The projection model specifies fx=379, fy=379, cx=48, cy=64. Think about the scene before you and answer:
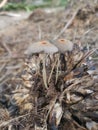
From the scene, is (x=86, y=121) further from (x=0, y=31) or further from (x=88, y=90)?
(x=0, y=31)

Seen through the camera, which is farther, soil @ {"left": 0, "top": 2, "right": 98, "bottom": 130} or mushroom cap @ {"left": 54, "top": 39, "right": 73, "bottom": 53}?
mushroom cap @ {"left": 54, "top": 39, "right": 73, "bottom": 53}

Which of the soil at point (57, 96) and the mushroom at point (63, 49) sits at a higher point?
the mushroom at point (63, 49)

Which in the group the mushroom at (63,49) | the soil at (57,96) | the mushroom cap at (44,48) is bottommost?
the soil at (57,96)

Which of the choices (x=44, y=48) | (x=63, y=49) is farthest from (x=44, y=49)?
(x=63, y=49)

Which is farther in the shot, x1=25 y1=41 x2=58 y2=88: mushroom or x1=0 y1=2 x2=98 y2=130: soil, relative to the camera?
x1=25 y1=41 x2=58 y2=88: mushroom

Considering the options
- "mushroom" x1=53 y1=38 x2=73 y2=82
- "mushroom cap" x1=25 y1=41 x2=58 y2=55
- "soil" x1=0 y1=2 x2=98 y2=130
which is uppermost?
"mushroom cap" x1=25 y1=41 x2=58 y2=55

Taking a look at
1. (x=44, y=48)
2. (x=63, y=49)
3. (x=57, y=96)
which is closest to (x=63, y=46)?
(x=63, y=49)

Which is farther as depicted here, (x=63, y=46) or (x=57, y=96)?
(x=63, y=46)

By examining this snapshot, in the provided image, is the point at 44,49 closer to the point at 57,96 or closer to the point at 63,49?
the point at 63,49

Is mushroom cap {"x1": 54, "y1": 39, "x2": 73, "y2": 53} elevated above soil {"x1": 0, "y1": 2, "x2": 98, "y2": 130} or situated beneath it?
elevated above

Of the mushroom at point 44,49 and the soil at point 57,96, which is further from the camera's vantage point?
the mushroom at point 44,49

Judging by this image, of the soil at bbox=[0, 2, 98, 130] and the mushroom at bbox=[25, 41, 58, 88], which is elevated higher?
the mushroom at bbox=[25, 41, 58, 88]

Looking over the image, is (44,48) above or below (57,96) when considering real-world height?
above
